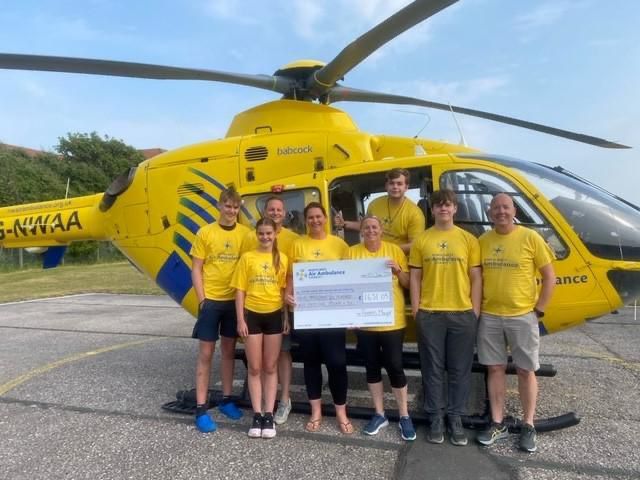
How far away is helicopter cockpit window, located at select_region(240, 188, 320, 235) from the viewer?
4742 millimetres

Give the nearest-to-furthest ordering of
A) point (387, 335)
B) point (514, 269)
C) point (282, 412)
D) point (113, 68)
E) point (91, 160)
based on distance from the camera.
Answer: point (514, 269) → point (387, 335) → point (282, 412) → point (113, 68) → point (91, 160)

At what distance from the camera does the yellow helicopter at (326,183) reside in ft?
13.1

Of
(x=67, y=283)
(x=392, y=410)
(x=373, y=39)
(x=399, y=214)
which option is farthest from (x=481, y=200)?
(x=67, y=283)

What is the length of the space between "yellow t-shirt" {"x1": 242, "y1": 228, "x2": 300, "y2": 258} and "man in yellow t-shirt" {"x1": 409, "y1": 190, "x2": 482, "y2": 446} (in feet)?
3.54

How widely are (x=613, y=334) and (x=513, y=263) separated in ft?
18.7

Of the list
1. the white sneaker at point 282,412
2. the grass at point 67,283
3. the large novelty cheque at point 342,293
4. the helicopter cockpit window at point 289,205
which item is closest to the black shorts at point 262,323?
the large novelty cheque at point 342,293

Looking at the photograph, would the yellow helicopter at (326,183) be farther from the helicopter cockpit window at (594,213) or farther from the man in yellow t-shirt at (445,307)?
the man in yellow t-shirt at (445,307)

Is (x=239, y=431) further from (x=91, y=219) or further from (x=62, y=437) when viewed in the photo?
(x=91, y=219)

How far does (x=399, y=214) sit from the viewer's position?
4.07 m

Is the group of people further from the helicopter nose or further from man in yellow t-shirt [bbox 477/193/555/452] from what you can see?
the helicopter nose

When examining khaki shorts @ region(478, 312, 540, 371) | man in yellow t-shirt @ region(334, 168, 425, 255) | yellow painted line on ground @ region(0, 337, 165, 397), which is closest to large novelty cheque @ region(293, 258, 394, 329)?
man in yellow t-shirt @ region(334, 168, 425, 255)

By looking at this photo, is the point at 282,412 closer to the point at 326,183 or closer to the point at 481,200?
the point at 326,183

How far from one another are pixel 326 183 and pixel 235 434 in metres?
2.37

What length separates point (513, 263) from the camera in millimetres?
3523
